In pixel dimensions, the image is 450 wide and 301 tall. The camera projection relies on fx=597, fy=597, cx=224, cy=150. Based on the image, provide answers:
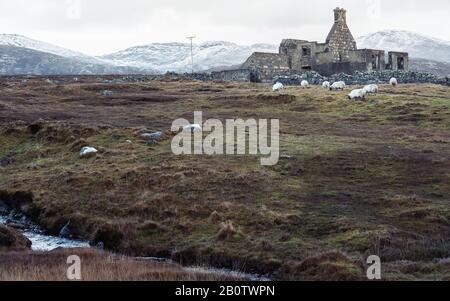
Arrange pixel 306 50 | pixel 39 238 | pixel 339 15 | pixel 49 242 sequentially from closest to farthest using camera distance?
pixel 49 242 → pixel 39 238 → pixel 339 15 → pixel 306 50

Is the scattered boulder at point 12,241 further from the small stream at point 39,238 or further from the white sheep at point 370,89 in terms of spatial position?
the white sheep at point 370,89

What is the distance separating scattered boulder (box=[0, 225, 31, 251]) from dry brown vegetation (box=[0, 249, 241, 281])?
1.51 m

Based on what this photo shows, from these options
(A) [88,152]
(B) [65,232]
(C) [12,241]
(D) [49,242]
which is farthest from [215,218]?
(A) [88,152]

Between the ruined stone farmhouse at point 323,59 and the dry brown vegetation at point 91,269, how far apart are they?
72310mm

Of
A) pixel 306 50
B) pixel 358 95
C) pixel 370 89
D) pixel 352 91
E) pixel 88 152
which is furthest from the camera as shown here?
pixel 306 50

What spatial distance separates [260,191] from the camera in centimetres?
2909

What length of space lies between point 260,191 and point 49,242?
1011 cm

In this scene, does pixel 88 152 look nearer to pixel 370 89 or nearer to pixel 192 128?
pixel 192 128

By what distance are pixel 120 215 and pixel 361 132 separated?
23.3m

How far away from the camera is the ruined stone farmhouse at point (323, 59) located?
90875 millimetres

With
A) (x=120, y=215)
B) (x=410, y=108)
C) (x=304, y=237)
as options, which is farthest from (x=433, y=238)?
(x=410, y=108)

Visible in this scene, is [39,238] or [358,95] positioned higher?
[358,95]

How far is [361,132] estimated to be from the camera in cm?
Answer: 4444
